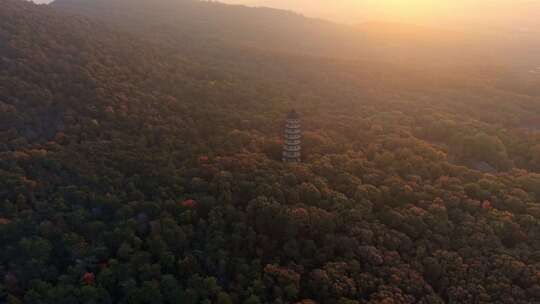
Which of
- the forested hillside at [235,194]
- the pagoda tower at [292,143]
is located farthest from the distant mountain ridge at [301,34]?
the pagoda tower at [292,143]

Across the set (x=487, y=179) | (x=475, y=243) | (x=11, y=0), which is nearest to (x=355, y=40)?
(x=11, y=0)

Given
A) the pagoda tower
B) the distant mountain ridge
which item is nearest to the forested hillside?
the pagoda tower

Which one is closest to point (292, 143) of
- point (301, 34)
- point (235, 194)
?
point (235, 194)

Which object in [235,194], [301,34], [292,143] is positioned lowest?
[235,194]

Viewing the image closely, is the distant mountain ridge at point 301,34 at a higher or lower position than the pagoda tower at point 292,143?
higher

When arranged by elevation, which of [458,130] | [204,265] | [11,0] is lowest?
[204,265]

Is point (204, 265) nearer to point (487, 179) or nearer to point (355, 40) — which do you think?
point (487, 179)

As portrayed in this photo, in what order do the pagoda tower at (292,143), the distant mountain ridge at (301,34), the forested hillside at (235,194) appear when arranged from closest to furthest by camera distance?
the forested hillside at (235,194) < the pagoda tower at (292,143) < the distant mountain ridge at (301,34)

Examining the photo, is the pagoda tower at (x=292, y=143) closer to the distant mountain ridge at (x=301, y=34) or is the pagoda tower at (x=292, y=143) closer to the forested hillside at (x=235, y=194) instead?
the forested hillside at (x=235, y=194)

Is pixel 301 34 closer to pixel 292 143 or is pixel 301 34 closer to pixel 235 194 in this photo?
pixel 292 143
